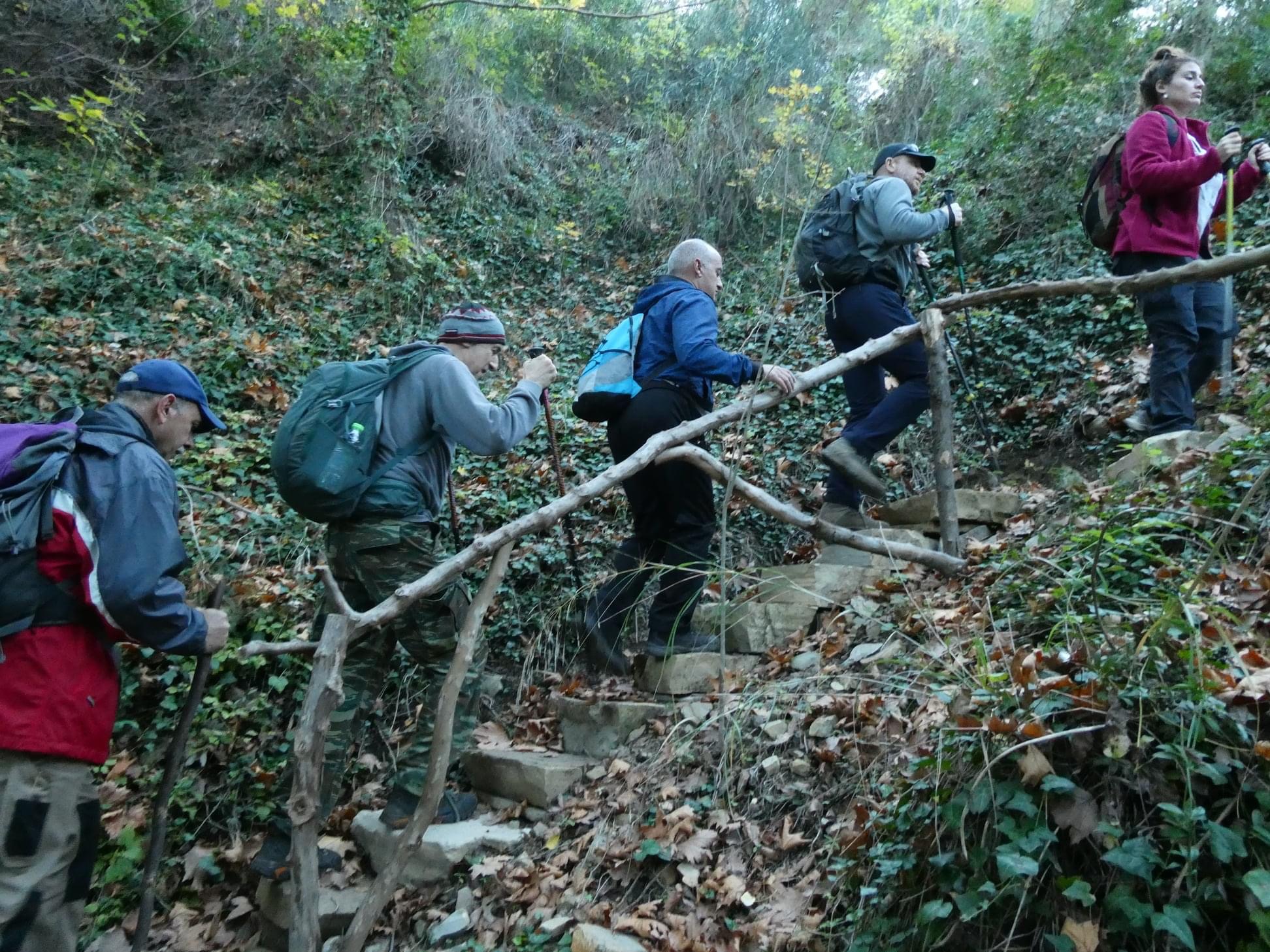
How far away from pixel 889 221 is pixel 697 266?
1.12 meters

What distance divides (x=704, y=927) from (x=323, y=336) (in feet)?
23.5

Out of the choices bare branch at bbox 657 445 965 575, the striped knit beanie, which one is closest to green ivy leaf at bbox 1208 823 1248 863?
bare branch at bbox 657 445 965 575

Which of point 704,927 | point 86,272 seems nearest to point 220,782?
point 704,927

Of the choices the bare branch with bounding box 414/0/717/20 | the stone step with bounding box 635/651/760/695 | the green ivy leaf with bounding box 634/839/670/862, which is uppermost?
the bare branch with bounding box 414/0/717/20

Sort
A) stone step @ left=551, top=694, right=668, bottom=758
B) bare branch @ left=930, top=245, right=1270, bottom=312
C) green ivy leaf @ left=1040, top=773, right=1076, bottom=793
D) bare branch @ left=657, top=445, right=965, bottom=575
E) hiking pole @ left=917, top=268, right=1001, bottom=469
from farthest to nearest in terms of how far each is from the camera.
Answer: hiking pole @ left=917, top=268, right=1001, bottom=469
stone step @ left=551, top=694, right=668, bottom=758
bare branch @ left=657, top=445, right=965, bottom=575
bare branch @ left=930, top=245, right=1270, bottom=312
green ivy leaf @ left=1040, top=773, right=1076, bottom=793

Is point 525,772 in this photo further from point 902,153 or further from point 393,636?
point 902,153

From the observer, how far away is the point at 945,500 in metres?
4.62

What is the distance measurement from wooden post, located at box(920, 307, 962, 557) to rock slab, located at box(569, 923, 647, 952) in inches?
97.5

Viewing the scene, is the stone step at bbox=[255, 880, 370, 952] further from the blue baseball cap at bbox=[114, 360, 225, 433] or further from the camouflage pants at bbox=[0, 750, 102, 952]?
the blue baseball cap at bbox=[114, 360, 225, 433]

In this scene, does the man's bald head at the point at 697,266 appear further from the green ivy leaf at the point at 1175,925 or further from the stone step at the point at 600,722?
the green ivy leaf at the point at 1175,925

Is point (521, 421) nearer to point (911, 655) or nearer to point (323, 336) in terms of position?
point (911, 655)

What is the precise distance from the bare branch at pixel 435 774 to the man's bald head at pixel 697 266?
1.88 meters

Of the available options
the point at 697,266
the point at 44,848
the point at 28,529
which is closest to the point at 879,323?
the point at 697,266

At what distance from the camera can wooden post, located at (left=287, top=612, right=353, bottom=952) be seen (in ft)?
9.96
